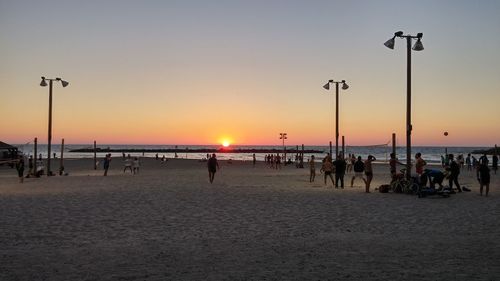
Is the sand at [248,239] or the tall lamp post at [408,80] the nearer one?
the sand at [248,239]

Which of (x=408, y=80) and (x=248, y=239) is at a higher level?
(x=408, y=80)

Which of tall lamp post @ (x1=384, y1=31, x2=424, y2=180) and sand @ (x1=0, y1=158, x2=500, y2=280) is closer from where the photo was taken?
sand @ (x1=0, y1=158, x2=500, y2=280)

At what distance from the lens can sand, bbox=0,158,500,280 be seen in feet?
21.9

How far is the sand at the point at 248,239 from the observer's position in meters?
6.66

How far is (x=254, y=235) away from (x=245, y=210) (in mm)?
3818

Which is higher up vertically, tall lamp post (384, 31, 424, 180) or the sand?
tall lamp post (384, 31, 424, 180)

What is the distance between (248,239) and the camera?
29.7 feet

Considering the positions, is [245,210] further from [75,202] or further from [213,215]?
[75,202]

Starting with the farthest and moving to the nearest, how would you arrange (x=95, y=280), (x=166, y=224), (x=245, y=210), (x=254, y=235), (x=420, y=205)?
(x=420, y=205) → (x=245, y=210) → (x=166, y=224) → (x=254, y=235) → (x=95, y=280)

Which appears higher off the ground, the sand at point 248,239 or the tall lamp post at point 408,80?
the tall lamp post at point 408,80

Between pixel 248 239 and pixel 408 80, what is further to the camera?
pixel 408 80

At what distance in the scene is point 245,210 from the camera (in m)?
13.3

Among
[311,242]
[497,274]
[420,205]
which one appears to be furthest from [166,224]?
[420,205]

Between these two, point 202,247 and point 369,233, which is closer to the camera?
point 202,247
